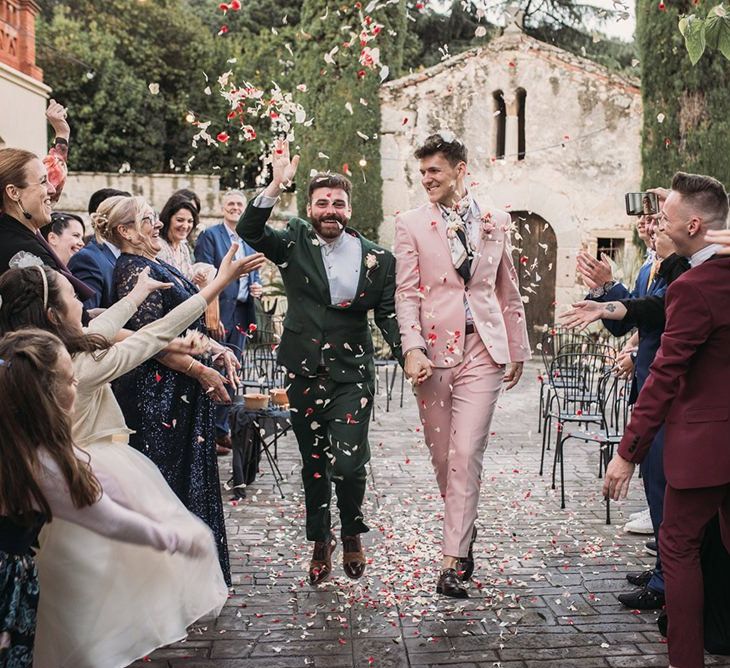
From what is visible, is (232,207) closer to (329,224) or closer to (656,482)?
(329,224)

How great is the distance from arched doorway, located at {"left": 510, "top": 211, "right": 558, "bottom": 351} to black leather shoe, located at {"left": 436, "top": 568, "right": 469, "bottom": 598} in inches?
512

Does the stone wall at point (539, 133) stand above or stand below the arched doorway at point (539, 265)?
above

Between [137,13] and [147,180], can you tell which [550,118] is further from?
[137,13]

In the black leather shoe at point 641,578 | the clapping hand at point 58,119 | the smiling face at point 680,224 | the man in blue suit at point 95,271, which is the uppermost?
the clapping hand at point 58,119

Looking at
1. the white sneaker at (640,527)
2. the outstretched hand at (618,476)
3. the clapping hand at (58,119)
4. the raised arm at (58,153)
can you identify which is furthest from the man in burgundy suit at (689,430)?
the clapping hand at (58,119)

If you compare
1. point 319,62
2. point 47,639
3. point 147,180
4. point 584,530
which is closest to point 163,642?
point 47,639

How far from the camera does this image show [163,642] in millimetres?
3082

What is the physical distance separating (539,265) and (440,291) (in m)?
13.1

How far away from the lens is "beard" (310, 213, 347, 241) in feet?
15.0

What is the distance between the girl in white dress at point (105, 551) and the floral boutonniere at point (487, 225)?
1944 millimetres

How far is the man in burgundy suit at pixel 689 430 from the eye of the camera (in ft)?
10.5

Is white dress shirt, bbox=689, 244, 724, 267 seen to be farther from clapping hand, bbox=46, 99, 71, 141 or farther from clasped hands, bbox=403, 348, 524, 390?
clapping hand, bbox=46, 99, 71, 141

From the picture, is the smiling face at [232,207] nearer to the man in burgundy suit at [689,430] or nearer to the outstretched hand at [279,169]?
the outstretched hand at [279,169]

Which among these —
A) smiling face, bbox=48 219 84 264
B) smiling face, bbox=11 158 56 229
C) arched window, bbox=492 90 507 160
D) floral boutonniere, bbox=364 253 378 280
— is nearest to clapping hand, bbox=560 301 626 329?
floral boutonniere, bbox=364 253 378 280
